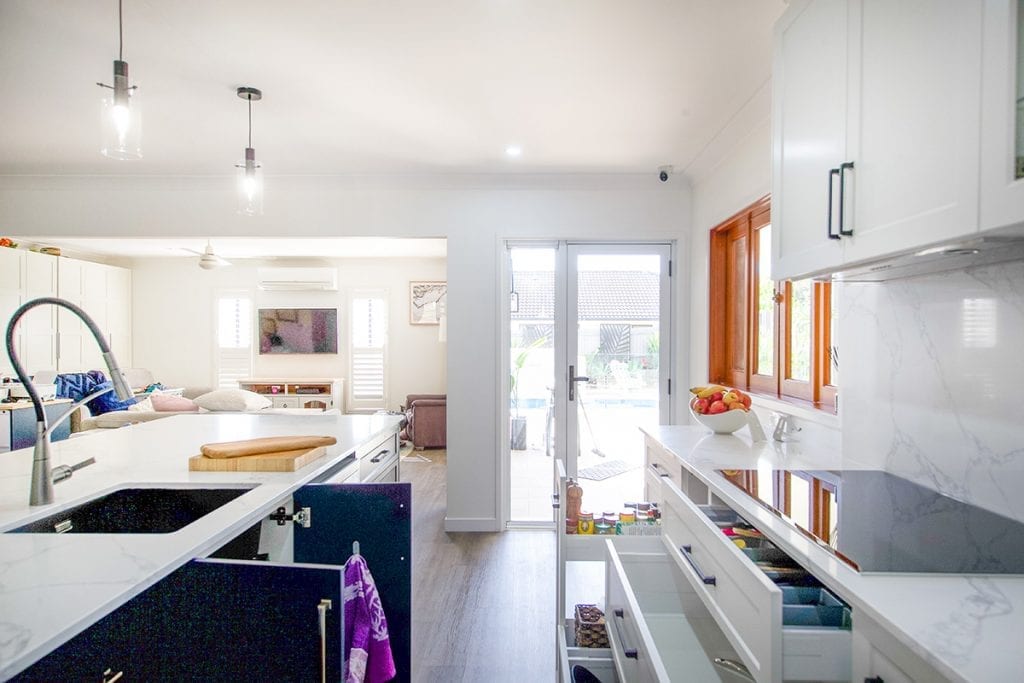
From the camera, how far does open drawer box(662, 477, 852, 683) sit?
89 cm

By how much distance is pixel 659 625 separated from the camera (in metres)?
1.59

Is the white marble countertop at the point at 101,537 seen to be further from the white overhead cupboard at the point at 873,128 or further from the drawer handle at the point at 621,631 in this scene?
the white overhead cupboard at the point at 873,128

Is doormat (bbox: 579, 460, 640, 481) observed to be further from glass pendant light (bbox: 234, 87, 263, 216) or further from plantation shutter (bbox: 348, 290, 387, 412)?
plantation shutter (bbox: 348, 290, 387, 412)

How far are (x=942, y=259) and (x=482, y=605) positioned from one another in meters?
2.28

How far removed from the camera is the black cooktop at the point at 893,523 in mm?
907

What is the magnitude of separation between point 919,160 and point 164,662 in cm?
175

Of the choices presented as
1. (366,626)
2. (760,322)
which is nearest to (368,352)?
(760,322)

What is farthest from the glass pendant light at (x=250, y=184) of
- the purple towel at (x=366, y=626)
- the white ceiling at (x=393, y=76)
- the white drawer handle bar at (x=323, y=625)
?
the white drawer handle bar at (x=323, y=625)

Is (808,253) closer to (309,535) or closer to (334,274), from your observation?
(309,535)

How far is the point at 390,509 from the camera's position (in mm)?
1476

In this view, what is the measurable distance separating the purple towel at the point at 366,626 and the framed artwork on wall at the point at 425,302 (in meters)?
5.60

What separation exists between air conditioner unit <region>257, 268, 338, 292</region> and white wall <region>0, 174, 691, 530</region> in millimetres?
3319

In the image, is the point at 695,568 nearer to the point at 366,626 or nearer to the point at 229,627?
the point at 366,626

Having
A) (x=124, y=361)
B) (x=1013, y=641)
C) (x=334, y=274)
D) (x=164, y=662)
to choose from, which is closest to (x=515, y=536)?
(x=164, y=662)
